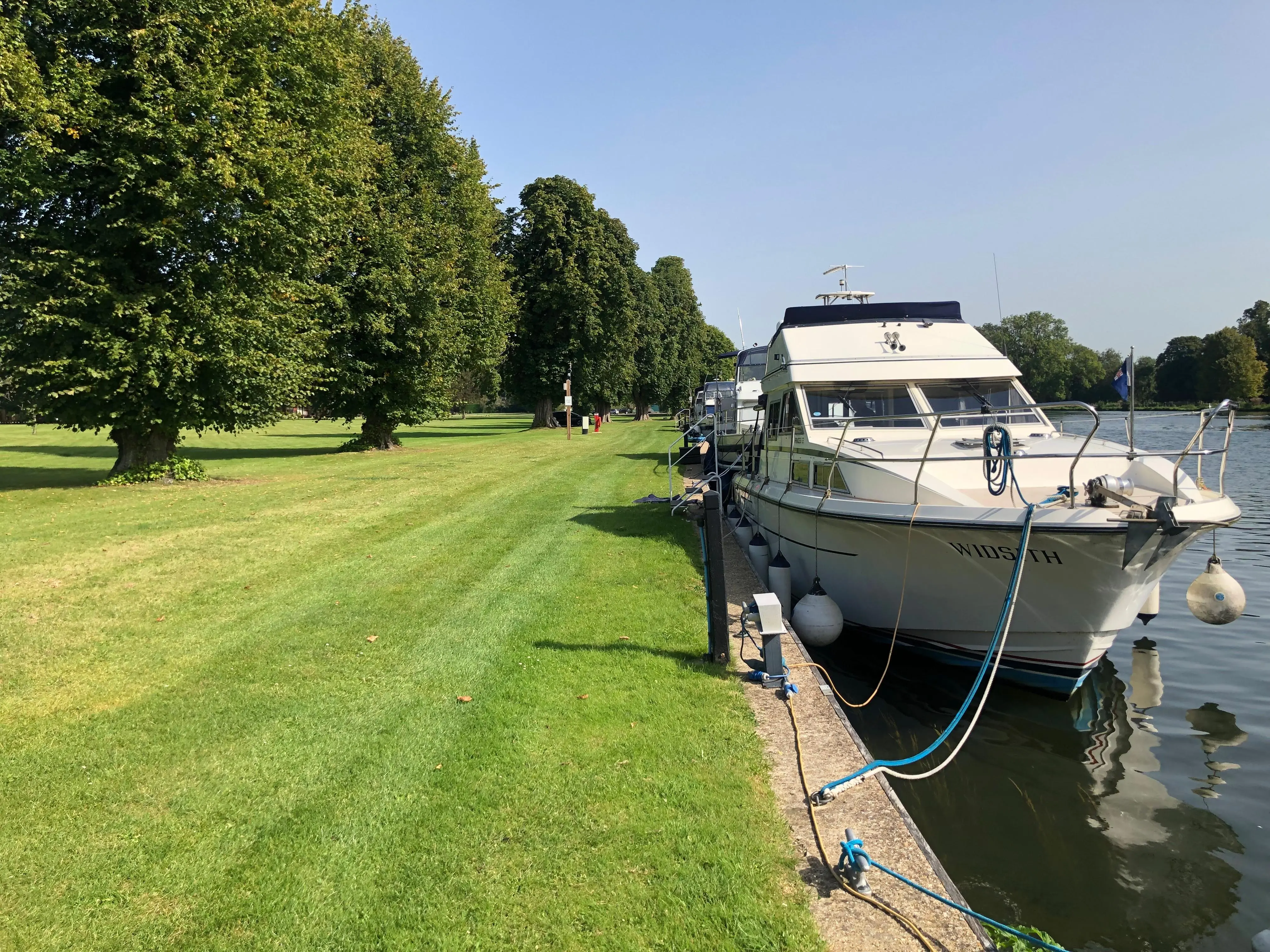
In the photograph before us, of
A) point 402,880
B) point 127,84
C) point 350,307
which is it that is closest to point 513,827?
point 402,880

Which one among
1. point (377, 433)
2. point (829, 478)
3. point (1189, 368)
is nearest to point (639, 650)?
point (829, 478)

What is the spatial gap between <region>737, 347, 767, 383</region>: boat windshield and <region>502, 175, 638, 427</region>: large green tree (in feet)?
67.7

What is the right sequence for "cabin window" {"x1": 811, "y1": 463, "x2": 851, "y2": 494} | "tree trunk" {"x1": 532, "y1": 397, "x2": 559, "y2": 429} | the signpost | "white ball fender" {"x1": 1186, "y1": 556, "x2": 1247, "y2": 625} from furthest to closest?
"tree trunk" {"x1": 532, "y1": 397, "x2": 559, "y2": 429}
the signpost
"cabin window" {"x1": 811, "y1": 463, "x2": 851, "y2": 494}
"white ball fender" {"x1": 1186, "y1": 556, "x2": 1247, "y2": 625}

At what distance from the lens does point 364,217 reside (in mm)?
24188

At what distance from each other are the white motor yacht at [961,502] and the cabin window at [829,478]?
0.08 feet

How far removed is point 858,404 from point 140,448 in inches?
614

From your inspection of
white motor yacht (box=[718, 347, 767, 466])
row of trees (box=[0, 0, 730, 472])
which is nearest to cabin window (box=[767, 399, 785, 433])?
white motor yacht (box=[718, 347, 767, 466])

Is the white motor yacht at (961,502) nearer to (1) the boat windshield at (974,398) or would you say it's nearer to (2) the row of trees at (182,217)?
(1) the boat windshield at (974,398)

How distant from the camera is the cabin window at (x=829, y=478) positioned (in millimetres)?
8336

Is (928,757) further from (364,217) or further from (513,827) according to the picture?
(364,217)

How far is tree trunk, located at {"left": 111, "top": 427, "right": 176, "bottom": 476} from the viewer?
1695cm

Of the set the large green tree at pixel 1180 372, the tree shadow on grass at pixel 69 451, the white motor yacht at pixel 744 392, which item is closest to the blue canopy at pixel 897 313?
the white motor yacht at pixel 744 392

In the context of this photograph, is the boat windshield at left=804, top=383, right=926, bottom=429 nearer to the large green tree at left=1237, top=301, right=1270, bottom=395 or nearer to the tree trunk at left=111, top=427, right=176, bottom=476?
the tree trunk at left=111, top=427, right=176, bottom=476

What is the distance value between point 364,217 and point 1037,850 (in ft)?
80.4
